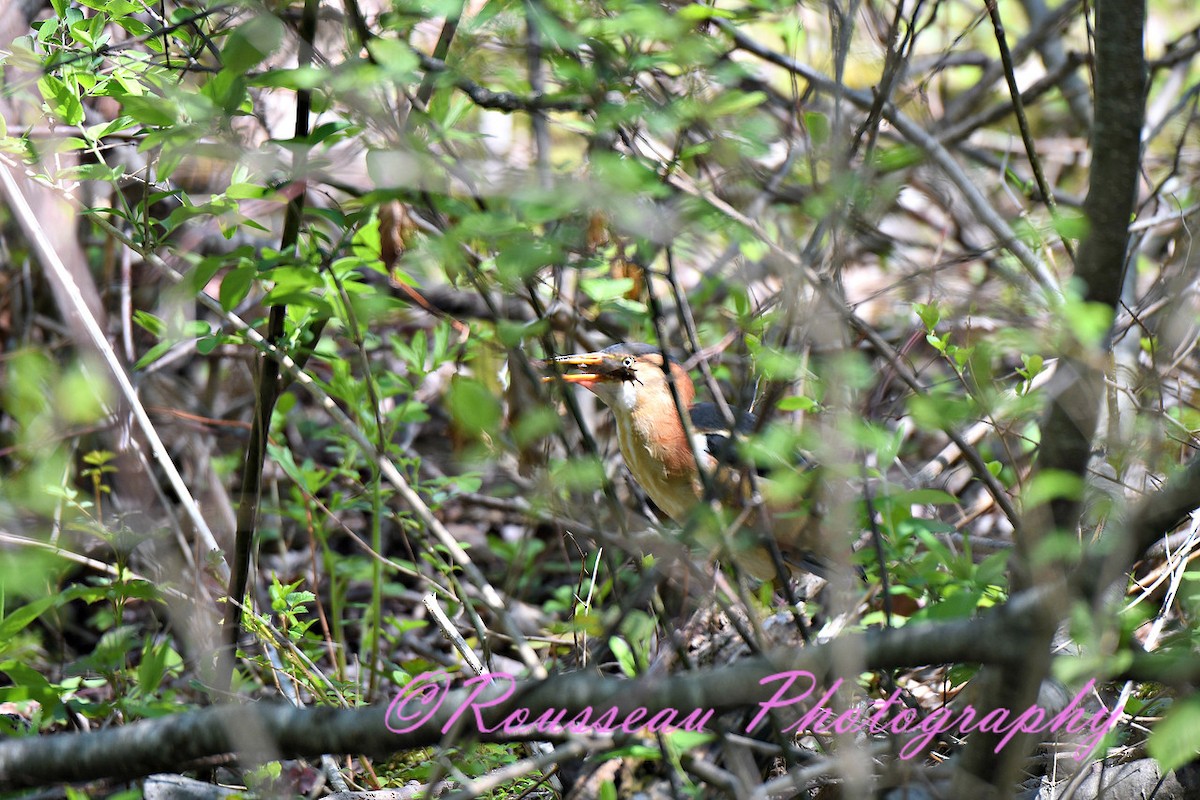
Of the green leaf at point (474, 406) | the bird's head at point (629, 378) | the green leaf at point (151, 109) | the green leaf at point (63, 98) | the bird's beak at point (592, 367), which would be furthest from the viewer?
the bird's head at point (629, 378)

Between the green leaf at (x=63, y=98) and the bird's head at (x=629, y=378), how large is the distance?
1846 millimetres

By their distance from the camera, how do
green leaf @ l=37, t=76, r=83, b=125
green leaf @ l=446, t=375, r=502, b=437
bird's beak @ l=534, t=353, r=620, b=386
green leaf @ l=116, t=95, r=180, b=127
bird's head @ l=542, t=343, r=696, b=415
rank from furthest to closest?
bird's head @ l=542, t=343, r=696, b=415 < bird's beak @ l=534, t=353, r=620, b=386 < green leaf @ l=37, t=76, r=83, b=125 < green leaf @ l=116, t=95, r=180, b=127 < green leaf @ l=446, t=375, r=502, b=437

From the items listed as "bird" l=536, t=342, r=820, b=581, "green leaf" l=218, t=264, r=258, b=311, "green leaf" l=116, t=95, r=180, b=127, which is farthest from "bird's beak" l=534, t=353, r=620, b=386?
"green leaf" l=116, t=95, r=180, b=127

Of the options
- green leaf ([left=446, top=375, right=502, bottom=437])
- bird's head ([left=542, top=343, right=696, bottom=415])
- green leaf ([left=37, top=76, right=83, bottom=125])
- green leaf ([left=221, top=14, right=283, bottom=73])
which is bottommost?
bird's head ([left=542, top=343, right=696, bottom=415])

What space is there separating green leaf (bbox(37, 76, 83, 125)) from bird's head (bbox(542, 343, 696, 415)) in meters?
1.85

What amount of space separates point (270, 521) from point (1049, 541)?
154 inches

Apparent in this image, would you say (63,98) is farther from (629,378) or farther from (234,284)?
(629,378)

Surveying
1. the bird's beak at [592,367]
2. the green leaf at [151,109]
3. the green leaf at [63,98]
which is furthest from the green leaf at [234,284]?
the bird's beak at [592,367]

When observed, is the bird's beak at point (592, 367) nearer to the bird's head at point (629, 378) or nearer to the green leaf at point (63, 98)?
the bird's head at point (629, 378)

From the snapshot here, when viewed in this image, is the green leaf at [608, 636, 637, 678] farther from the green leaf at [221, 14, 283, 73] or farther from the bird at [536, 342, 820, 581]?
the green leaf at [221, 14, 283, 73]

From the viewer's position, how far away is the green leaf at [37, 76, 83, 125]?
242 centimetres

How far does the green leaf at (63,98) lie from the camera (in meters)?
2.42

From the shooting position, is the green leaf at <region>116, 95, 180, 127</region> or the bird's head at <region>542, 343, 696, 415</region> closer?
the green leaf at <region>116, 95, 180, 127</region>

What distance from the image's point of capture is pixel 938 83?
19.4 feet
